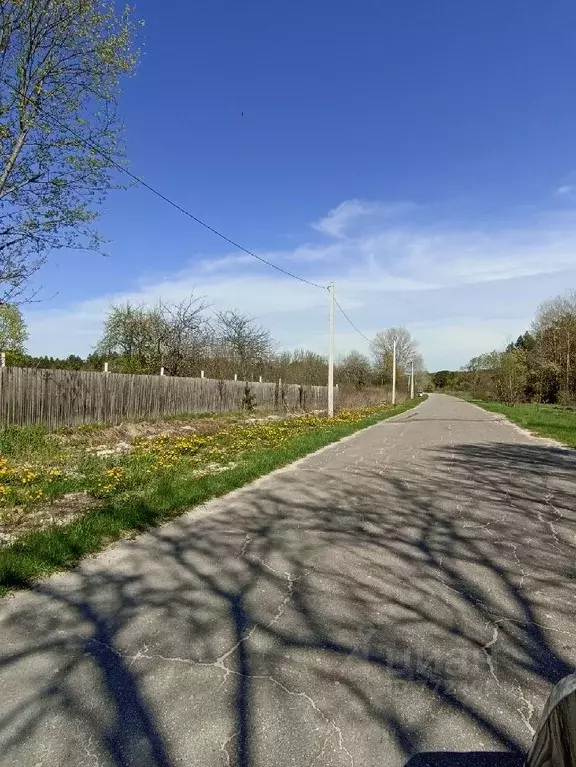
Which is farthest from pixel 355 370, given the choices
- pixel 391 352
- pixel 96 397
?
pixel 96 397

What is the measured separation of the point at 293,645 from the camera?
297cm

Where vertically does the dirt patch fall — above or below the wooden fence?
below

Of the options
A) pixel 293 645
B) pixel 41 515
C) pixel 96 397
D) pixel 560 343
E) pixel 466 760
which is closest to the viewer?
pixel 466 760

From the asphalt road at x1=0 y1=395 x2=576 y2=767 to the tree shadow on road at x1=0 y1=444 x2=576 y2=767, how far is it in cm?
1

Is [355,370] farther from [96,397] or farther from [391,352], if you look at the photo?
[96,397]

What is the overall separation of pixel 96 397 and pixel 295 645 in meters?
14.2

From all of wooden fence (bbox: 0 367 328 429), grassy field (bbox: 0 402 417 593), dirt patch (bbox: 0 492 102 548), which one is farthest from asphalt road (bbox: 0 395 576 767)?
wooden fence (bbox: 0 367 328 429)

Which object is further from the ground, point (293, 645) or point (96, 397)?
point (96, 397)

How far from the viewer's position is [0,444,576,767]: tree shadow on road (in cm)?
221

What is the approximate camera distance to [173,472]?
339 inches

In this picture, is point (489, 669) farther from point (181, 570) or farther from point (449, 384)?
point (449, 384)

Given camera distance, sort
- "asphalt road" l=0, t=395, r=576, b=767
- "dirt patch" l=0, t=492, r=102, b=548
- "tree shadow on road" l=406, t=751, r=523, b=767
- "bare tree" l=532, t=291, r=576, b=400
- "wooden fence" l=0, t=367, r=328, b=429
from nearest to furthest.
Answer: "tree shadow on road" l=406, t=751, r=523, b=767, "asphalt road" l=0, t=395, r=576, b=767, "dirt patch" l=0, t=492, r=102, b=548, "wooden fence" l=0, t=367, r=328, b=429, "bare tree" l=532, t=291, r=576, b=400

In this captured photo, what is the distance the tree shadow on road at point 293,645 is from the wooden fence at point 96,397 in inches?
354

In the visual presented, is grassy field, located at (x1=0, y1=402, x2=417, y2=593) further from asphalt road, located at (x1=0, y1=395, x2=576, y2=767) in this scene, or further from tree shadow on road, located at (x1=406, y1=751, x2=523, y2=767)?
tree shadow on road, located at (x1=406, y1=751, x2=523, y2=767)
